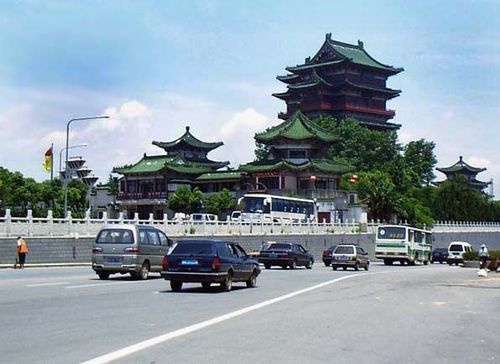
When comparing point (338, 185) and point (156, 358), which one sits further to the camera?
point (338, 185)

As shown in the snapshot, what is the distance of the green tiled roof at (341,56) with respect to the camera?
115 meters

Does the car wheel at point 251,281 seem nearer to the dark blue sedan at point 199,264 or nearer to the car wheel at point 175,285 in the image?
the dark blue sedan at point 199,264

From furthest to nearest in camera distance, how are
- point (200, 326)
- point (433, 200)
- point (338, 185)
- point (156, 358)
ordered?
point (433, 200) → point (338, 185) → point (200, 326) → point (156, 358)

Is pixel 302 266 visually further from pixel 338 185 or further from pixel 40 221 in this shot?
pixel 338 185

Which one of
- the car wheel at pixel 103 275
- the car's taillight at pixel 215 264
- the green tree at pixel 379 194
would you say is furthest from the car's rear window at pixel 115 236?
the green tree at pixel 379 194

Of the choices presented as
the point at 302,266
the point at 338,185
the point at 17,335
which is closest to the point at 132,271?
the point at 17,335

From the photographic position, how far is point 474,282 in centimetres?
3231

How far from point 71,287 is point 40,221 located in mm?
18458

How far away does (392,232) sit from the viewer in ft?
194

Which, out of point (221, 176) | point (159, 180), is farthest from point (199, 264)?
point (159, 180)

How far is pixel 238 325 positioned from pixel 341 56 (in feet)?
336

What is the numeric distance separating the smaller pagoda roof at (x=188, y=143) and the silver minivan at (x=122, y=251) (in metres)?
77.8

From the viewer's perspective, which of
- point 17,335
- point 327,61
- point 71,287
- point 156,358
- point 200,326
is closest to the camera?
point 156,358

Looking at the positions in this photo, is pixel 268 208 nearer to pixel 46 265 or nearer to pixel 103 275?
pixel 46 265
